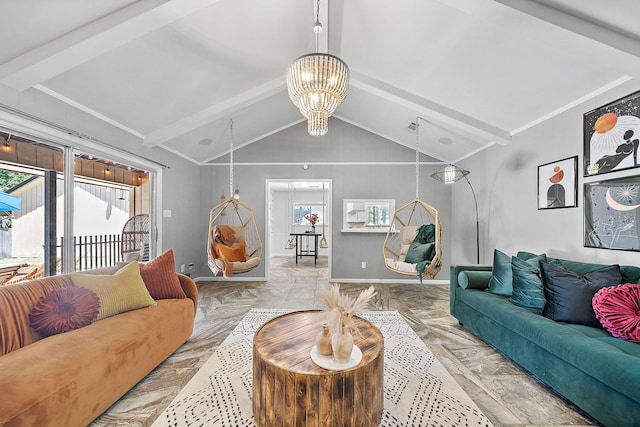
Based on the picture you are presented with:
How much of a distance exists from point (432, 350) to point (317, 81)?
254 cm

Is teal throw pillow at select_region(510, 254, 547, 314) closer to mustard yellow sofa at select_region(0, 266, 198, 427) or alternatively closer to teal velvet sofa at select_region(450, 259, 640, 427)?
teal velvet sofa at select_region(450, 259, 640, 427)

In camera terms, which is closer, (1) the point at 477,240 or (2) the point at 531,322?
(2) the point at 531,322

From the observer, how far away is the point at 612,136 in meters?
2.36

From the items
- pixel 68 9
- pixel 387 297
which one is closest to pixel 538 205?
pixel 387 297

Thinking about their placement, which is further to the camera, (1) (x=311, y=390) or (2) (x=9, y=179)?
(2) (x=9, y=179)

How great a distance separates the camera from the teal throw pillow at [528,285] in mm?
2432

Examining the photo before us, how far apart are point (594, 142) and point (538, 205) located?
84 cm

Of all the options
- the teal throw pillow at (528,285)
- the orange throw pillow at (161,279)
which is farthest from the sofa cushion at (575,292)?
the orange throw pillow at (161,279)

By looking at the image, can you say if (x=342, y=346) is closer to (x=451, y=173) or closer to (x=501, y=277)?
(x=501, y=277)

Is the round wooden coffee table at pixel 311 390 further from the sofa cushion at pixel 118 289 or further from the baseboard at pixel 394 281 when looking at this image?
the baseboard at pixel 394 281

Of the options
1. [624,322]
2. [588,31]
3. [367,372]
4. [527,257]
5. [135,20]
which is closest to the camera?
[367,372]

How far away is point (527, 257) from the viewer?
2.94m

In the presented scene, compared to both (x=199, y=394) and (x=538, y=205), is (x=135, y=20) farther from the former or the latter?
(x=538, y=205)

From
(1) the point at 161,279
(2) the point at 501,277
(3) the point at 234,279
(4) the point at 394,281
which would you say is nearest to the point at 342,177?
(4) the point at 394,281
